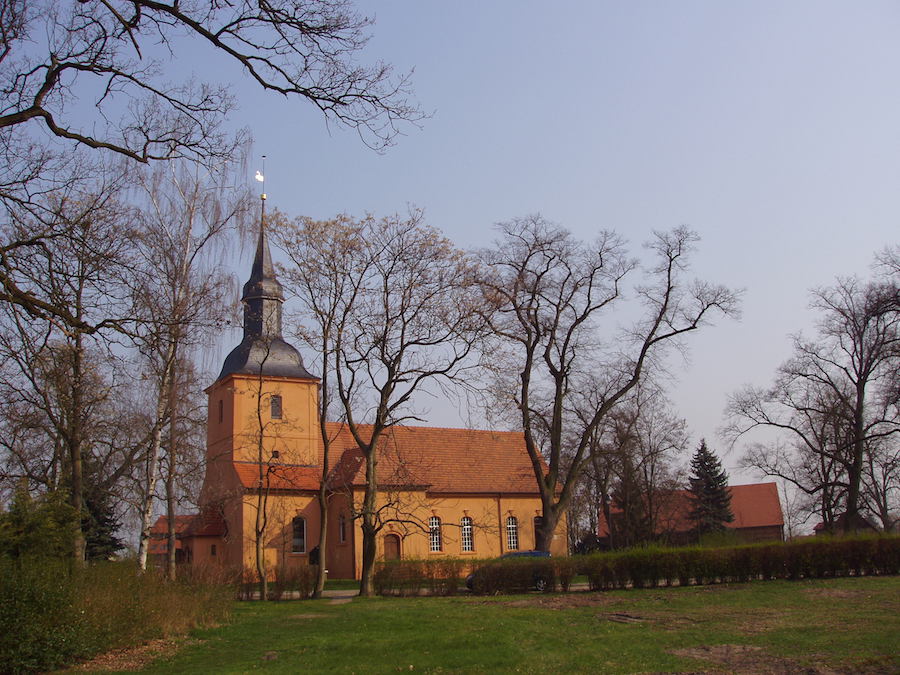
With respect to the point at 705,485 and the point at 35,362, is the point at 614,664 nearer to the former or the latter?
the point at 35,362

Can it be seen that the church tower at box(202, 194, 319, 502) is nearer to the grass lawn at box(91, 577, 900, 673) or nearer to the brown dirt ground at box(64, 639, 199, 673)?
the grass lawn at box(91, 577, 900, 673)

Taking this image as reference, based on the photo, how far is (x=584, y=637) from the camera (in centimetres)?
1392

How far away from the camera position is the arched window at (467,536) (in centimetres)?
4522

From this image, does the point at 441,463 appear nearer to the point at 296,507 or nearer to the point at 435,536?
the point at 435,536

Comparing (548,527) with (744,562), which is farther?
(548,527)

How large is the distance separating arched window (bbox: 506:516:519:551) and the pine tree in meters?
14.3

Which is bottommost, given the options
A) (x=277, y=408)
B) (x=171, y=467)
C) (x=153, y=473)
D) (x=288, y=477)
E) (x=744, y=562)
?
(x=744, y=562)

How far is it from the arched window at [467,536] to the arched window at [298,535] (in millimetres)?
9040

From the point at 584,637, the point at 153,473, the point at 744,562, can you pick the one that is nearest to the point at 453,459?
the point at 744,562

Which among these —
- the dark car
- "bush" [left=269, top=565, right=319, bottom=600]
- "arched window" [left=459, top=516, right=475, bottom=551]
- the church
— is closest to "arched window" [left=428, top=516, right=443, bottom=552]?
the church

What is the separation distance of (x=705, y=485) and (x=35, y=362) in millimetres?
50703

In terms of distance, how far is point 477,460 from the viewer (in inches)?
1892

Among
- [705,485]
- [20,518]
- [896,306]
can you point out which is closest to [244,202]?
[20,518]

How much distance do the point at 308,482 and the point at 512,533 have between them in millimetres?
12530
